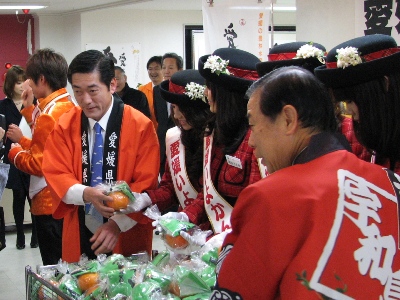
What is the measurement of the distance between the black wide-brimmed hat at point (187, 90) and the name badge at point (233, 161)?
0.35m

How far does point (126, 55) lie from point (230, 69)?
24.5 ft

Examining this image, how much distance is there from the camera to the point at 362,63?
1.61 meters

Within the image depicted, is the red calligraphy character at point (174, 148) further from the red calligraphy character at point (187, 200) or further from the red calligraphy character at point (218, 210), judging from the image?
the red calligraphy character at point (218, 210)

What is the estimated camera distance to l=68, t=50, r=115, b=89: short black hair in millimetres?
2463

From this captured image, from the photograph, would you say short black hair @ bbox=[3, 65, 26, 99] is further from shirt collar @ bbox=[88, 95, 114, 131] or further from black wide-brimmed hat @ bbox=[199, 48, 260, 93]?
black wide-brimmed hat @ bbox=[199, 48, 260, 93]

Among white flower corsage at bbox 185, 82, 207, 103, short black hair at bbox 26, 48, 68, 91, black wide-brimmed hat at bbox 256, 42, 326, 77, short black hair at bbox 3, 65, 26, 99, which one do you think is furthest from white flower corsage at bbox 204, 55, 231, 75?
short black hair at bbox 3, 65, 26, 99

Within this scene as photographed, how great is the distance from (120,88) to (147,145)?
3.60 meters

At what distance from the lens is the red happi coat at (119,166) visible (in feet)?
8.11

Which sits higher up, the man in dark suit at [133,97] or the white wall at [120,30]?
the white wall at [120,30]

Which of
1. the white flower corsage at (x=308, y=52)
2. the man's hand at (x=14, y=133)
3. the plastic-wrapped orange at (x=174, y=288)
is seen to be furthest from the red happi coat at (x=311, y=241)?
the man's hand at (x=14, y=133)

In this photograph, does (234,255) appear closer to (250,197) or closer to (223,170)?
(250,197)

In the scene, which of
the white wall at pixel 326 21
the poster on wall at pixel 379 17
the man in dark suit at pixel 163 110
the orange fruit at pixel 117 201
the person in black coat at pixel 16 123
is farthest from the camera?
the person in black coat at pixel 16 123

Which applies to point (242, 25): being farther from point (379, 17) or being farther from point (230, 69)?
point (230, 69)

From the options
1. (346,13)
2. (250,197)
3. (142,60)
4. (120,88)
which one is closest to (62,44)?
(142,60)
